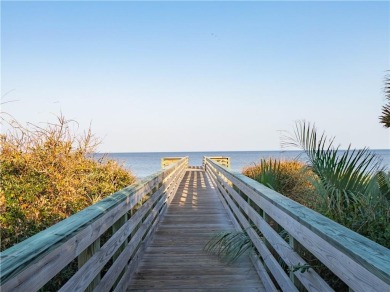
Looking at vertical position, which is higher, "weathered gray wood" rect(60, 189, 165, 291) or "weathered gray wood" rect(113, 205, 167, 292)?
"weathered gray wood" rect(60, 189, 165, 291)

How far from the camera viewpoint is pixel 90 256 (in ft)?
6.50

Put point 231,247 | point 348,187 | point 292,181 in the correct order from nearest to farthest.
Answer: point 348,187 < point 231,247 < point 292,181

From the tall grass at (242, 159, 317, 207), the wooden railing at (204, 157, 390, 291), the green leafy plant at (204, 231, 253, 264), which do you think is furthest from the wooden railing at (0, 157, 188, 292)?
the tall grass at (242, 159, 317, 207)

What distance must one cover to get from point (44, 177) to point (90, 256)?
3892mm

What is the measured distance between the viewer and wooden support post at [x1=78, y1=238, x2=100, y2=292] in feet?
6.12

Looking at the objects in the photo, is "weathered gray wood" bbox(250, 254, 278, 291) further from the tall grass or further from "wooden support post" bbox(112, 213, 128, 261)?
"wooden support post" bbox(112, 213, 128, 261)

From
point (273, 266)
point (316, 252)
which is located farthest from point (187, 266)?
point (316, 252)

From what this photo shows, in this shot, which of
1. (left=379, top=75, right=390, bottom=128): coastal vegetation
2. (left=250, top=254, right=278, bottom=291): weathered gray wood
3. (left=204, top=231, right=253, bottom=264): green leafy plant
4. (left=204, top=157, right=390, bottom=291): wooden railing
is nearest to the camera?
(left=204, top=157, right=390, bottom=291): wooden railing

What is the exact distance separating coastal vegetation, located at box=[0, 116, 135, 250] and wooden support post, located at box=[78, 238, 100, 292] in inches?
101

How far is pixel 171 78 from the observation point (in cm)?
2481

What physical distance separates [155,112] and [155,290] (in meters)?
35.0

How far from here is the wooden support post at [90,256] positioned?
1864 mm

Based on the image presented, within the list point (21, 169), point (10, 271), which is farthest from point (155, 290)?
point (21, 169)

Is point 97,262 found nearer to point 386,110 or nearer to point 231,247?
point 231,247
